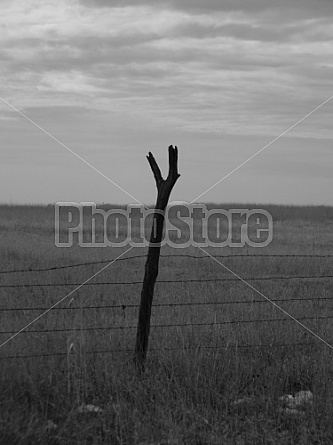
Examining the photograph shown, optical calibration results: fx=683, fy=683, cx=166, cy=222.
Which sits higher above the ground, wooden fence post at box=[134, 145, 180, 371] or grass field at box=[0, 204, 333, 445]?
wooden fence post at box=[134, 145, 180, 371]

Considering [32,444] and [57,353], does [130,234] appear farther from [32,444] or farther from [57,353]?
[32,444]

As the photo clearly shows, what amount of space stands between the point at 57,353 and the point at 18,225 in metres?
20.2

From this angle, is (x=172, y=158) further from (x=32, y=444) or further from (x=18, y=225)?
(x=18, y=225)

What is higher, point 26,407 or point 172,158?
point 172,158

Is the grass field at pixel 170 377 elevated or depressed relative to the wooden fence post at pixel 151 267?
depressed

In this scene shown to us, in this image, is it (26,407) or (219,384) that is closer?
(26,407)

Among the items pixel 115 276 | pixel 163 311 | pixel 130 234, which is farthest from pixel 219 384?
pixel 130 234

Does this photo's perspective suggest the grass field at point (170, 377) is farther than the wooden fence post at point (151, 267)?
No

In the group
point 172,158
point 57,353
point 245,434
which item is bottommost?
point 245,434

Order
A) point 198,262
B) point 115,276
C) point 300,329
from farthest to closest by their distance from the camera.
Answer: point 198,262 < point 115,276 < point 300,329

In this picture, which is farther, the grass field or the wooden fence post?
the wooden fence post

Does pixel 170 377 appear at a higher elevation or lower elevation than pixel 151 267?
lower

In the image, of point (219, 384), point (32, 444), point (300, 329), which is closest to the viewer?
point (32, 444)

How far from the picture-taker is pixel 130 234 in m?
24.0
